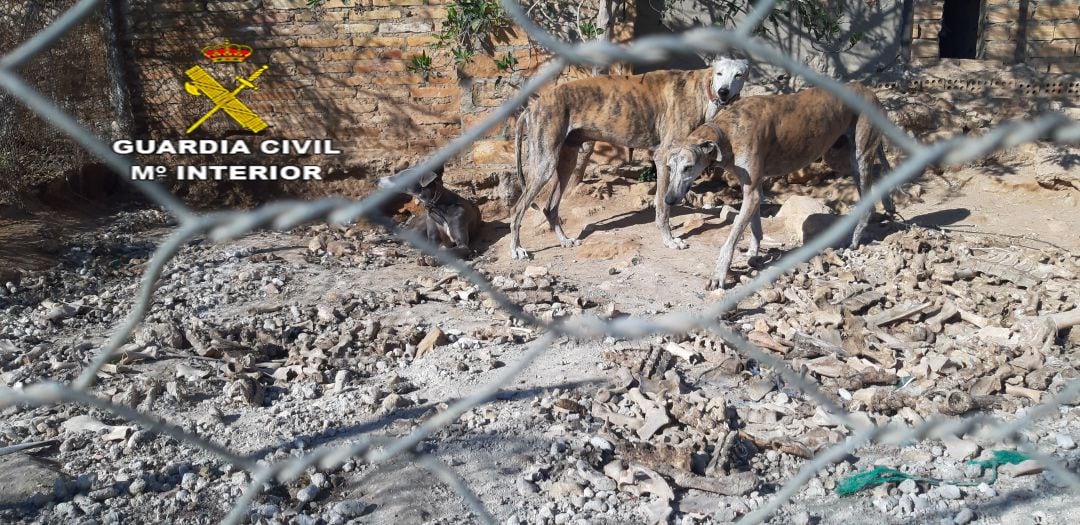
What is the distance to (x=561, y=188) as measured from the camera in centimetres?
710

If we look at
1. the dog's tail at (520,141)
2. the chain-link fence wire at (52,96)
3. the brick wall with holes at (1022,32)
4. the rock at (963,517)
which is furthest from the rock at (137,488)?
the brick wall with holes at (1022,32)

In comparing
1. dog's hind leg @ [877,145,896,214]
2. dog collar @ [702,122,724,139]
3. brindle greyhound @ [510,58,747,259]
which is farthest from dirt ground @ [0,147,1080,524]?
dog collar @ [702,122,724,139]

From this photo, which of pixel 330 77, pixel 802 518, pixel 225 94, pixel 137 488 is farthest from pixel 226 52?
pixel 802 518

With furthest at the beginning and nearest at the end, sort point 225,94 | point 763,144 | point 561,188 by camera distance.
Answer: point 225,94 → point 561,188 → point 763,144

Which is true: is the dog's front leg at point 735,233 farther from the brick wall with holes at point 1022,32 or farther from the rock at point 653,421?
the brick wall with holes at point 1022,32

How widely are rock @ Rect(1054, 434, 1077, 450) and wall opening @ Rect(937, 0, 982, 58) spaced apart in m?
8.12

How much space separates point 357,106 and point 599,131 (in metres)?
2.72

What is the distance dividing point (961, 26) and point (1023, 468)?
8.87m

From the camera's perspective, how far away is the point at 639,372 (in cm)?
415

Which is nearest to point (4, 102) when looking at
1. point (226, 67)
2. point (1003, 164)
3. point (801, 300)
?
point (226, 67)

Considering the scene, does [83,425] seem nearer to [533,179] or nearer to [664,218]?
[533,179]

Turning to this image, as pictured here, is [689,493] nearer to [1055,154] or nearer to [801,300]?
[801,300]

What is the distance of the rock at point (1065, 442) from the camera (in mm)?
3430

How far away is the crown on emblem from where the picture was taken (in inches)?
324
